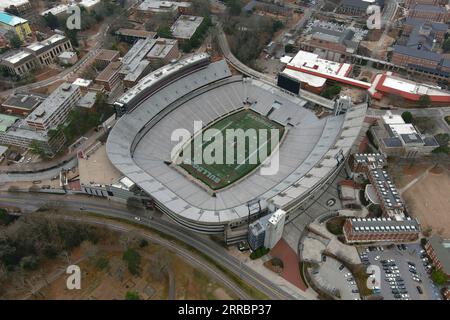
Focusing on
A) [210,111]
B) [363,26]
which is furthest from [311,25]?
[210,111]

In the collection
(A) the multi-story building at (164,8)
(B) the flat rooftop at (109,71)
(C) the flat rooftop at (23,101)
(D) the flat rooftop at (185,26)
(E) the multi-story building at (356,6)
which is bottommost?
(C) the flat rooftop at (23,101)

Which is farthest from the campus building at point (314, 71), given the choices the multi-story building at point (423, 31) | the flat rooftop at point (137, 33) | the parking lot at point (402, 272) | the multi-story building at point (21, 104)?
the multi-story building at point (21, 104)

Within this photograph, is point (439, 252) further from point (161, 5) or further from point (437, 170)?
point (161, 5)

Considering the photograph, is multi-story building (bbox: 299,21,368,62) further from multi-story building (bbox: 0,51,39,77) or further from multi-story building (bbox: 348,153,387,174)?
multi-story building (bbox: 0,51,39,77)

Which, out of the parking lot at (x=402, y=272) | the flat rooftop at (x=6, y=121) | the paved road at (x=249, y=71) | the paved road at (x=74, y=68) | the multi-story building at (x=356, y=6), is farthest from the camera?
the multi-story building at (x=356, y=6)

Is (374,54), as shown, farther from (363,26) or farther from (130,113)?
(130,113)

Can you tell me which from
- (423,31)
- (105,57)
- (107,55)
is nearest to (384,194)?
(423,31)

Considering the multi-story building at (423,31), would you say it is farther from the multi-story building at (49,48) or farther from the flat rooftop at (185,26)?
the multi-story building at (49,48)
